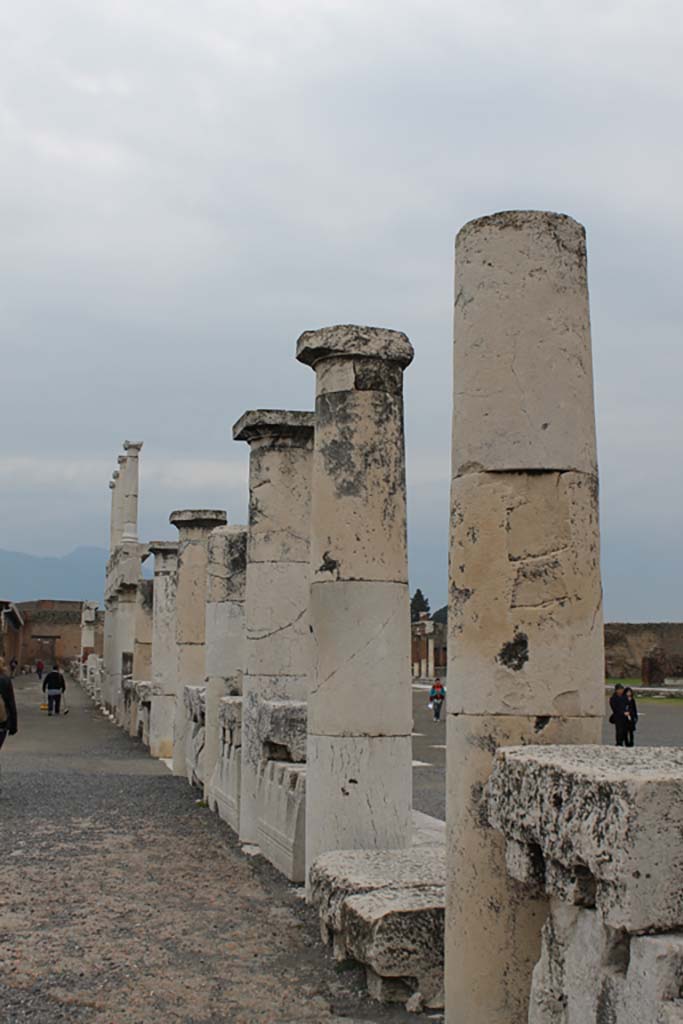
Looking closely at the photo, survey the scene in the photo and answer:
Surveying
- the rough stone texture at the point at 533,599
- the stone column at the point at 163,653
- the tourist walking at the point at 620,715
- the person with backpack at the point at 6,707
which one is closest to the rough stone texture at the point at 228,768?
the person with backpack at the point at 6,707

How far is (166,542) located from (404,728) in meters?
11.7

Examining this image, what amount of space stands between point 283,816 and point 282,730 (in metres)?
0.69

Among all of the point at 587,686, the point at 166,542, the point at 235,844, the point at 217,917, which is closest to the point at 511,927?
the point at 587,686

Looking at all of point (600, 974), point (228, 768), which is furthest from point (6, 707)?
point (600, 974)

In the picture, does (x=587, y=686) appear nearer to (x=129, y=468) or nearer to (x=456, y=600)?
(x=456, y=600)

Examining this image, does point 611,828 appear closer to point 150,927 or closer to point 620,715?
point 150,927

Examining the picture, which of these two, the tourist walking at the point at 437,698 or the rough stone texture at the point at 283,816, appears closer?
the rough stone texture at the point at 283,816

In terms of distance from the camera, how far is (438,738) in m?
21.3

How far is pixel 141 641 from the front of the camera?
23.9m

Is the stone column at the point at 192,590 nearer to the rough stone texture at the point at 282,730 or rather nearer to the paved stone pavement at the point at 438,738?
the paved stone pavement at the point at 438,738

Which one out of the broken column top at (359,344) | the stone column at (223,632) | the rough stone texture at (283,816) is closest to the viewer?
the broken column top at (359,344)

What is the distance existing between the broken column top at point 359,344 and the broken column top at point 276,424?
6.57 ft

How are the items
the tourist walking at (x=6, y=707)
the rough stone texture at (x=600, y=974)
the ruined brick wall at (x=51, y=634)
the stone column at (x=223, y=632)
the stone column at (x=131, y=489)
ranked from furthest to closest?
the ruined brick wall at (x=51, y=634) < the stone column at (x=131, y=489) < the tourist walking at (x=6, y=707) < the stone column at (x=223, y=632) < the rough stone texture at (x=600, y=974)

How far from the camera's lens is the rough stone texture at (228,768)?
10.3 metres
